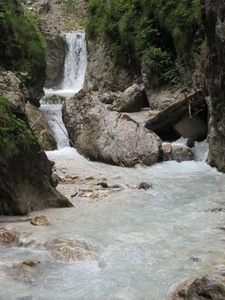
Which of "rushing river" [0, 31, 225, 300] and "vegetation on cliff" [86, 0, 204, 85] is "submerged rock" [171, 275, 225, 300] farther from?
"vegetation on cliff" [86, 0, 204, 85]

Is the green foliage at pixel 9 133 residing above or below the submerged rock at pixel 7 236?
above

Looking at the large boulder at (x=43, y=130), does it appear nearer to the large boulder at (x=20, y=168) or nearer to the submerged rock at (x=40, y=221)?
the large boulder at (x=20, y=168)

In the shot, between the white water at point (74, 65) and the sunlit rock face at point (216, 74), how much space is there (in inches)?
507

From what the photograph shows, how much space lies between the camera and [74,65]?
22391 mm

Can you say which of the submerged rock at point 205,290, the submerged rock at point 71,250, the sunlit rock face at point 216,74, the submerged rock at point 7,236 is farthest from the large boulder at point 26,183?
the sunlit rock face at point 216,74

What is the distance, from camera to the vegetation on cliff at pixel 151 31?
1309 centimetres

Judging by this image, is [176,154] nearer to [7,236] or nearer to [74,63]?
[7,236]

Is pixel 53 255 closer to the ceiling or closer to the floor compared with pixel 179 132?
closer to the floor

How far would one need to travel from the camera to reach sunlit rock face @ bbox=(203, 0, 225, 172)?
26.3 feet

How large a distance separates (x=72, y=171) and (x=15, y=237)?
13.6 ft

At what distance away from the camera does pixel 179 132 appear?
36.8 ft

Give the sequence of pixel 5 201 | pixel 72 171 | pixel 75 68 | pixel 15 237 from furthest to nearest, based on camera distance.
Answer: pixel 75 68
pixel 72 171
pixel 5 201
pixel 15 237

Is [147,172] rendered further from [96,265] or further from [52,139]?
[96,265]

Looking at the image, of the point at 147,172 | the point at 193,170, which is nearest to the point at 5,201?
the point at 147,172
